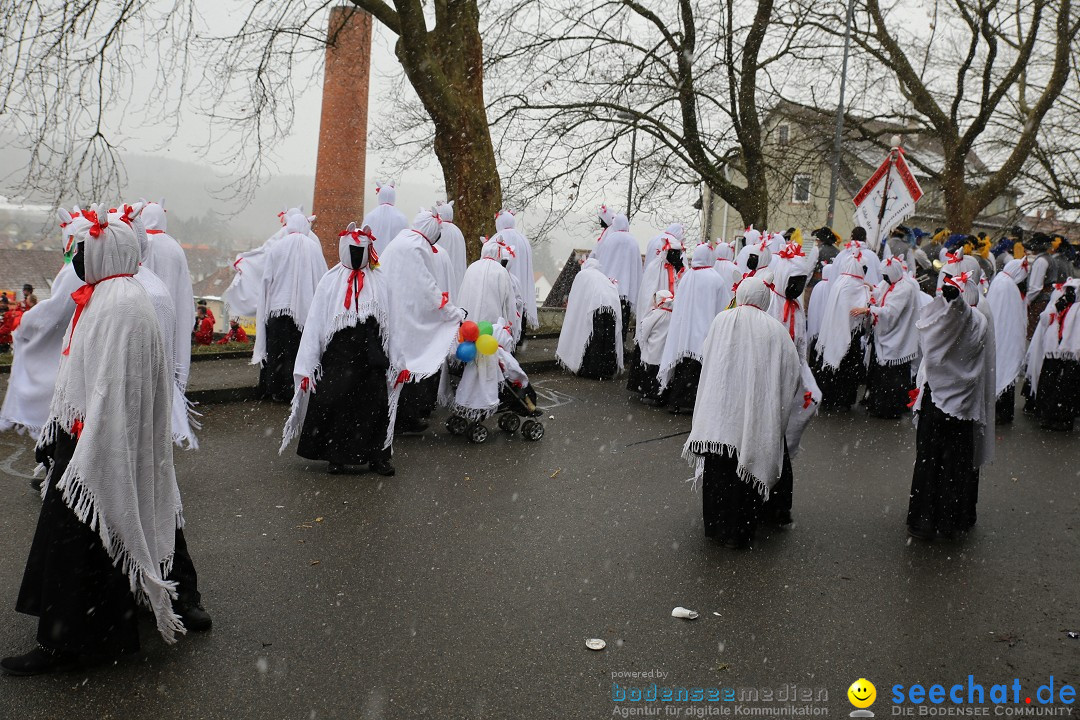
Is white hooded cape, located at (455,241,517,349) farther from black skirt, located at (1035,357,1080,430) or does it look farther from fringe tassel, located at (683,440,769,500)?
black skirt, located at (1035,357,1080,430)

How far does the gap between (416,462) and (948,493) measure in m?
4.21

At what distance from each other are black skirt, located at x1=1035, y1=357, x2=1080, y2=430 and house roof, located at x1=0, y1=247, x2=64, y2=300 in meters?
16.7

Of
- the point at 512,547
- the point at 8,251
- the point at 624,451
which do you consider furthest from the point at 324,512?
the point at 8,251

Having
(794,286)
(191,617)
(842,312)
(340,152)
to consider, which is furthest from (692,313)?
(340,152)

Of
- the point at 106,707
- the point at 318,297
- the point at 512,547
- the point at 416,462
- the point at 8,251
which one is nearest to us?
the point at 106,707

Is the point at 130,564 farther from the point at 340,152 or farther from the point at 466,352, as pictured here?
the point at 340,152

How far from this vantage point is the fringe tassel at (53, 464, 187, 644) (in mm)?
3951

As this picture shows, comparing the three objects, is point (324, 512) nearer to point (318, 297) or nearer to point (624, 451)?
point (318, 297)

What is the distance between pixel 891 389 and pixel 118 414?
31.5ft

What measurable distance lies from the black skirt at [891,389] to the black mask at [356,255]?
22.8 feet

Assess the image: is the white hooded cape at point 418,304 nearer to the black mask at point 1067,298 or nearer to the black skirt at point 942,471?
the black skirt at point 942,471

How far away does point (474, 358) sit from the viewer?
902 centimetres

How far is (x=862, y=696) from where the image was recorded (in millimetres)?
4211

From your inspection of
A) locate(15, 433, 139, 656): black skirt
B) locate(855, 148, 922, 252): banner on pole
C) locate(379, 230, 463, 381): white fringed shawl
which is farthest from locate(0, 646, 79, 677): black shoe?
locate(855, 148, 922, 252): banner on pole
